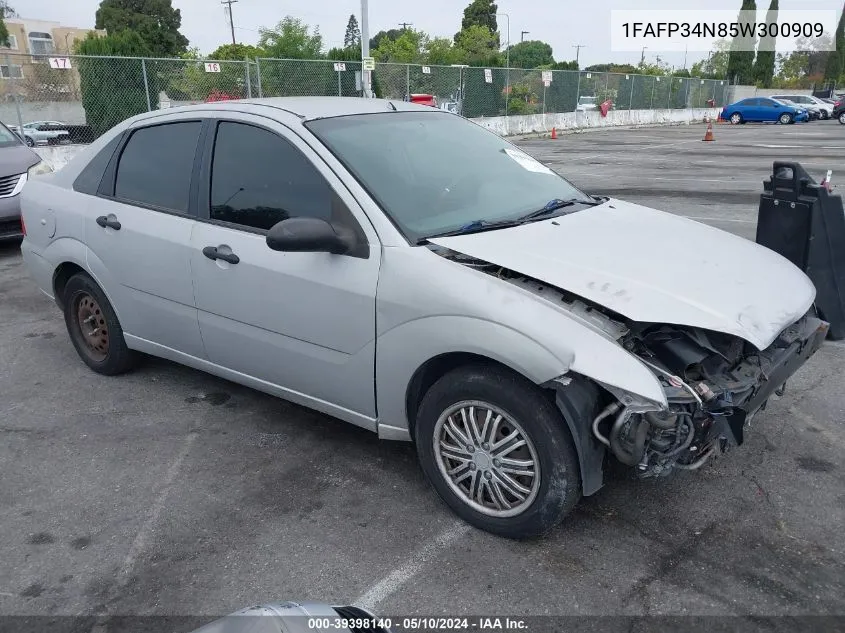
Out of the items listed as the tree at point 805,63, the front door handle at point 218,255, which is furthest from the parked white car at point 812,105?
the front door handle at point 218,255

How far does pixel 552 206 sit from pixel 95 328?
313cm

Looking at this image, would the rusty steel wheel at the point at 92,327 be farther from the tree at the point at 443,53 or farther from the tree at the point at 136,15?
the tree at the point at 136,15

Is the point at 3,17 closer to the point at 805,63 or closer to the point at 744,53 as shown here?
the point at 744,53

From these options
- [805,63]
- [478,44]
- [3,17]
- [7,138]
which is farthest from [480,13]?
[7,138]

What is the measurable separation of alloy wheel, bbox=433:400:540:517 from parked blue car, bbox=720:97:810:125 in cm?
4005

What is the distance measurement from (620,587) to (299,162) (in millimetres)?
2367

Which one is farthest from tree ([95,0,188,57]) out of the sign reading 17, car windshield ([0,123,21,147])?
car windshield ([0,123,21,147])

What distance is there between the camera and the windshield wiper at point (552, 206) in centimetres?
359

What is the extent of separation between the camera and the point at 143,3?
3273 inches

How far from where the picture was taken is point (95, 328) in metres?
4.85

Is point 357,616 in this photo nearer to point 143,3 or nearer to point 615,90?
point 615,90

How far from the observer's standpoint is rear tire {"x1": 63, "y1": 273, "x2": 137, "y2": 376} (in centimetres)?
465

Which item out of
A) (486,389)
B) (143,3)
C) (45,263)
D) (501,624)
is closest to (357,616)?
(501,624)

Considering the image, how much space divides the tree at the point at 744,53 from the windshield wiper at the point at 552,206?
208ft
